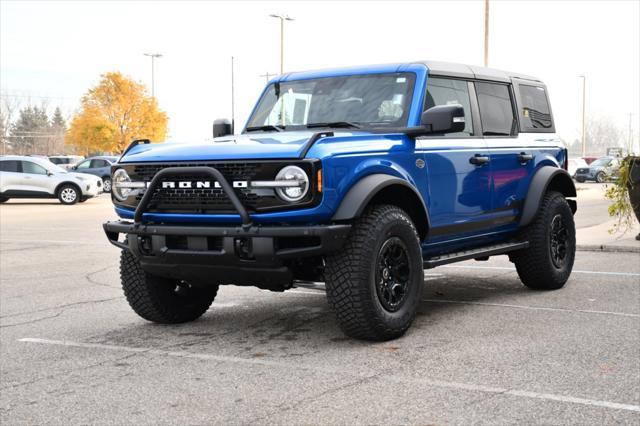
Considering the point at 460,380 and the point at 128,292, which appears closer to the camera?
the point at 460,380

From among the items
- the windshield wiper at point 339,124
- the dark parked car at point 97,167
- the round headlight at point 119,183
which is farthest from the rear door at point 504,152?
the dark parked car at point 97,167

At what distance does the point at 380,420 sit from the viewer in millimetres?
4406

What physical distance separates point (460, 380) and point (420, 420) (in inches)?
33.7

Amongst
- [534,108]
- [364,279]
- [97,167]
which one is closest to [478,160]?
[534,108]

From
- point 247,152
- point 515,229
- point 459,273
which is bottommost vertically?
point 459,273

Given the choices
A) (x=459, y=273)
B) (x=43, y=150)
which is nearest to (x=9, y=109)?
(x=43, y=150)

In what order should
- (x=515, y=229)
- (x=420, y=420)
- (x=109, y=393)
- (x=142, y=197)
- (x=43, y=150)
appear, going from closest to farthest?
(x=420, y=420) → (x=109, y=393) → (x=142, y=197) → (x=515, y=229) → (x=43, y=150)

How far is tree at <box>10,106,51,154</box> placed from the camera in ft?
437

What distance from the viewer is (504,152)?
816 centimetres

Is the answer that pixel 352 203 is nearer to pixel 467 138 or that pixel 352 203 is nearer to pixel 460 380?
pixel 460 380

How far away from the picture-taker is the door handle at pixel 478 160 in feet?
24.9

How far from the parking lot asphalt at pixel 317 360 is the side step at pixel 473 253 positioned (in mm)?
482

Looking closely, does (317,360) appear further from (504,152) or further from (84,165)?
(84,165)

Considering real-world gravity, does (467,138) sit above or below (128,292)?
above
